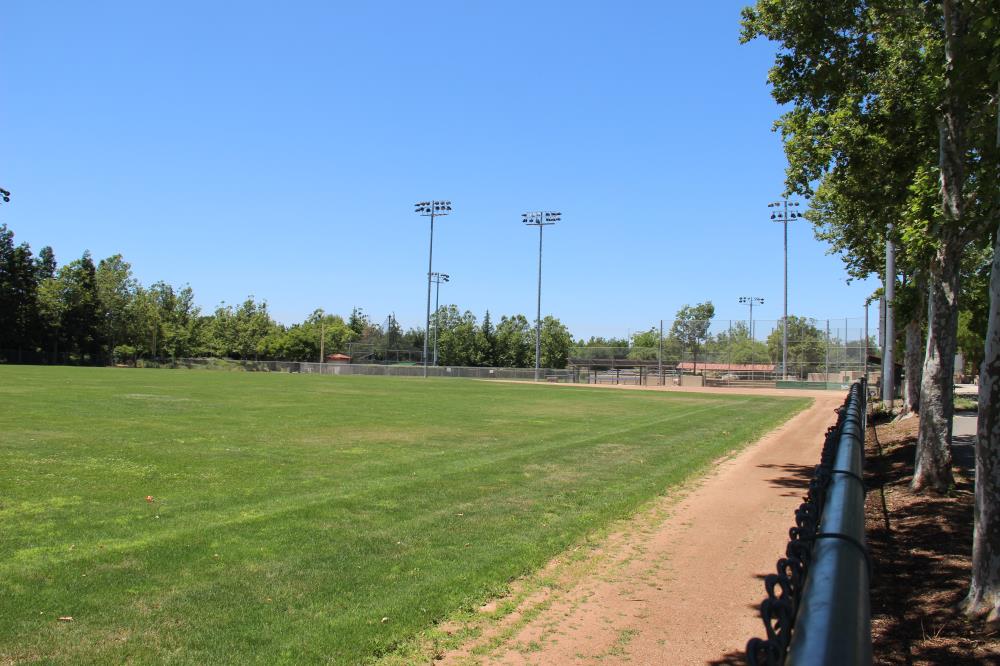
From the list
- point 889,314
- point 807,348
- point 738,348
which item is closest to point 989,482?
point 889,314

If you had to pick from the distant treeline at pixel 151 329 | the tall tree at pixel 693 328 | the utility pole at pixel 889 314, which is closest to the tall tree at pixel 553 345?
the distant treeline at pixel 151 329

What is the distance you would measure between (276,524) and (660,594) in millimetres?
4286

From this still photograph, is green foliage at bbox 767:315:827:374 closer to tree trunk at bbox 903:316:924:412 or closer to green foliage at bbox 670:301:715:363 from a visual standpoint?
green foliage at bbox 670:301:715:363

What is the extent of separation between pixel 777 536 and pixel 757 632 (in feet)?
10.7

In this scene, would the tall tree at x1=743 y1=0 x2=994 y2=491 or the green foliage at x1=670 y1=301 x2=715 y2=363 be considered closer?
the tall tree at x1=743 y1=0 x2=994 y2=491

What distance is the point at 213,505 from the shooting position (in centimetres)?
880

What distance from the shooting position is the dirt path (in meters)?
4.99

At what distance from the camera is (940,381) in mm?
9711

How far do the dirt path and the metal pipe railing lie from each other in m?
2.81

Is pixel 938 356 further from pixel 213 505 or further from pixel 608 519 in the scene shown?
pixel 213 505

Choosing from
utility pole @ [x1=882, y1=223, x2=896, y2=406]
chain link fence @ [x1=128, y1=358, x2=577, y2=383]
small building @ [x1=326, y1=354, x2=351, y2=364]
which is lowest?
chain link fence @ [x1=128, y1=358, x2=577, y2=383]

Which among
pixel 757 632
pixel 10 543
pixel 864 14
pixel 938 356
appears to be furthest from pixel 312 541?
pixel 864 14

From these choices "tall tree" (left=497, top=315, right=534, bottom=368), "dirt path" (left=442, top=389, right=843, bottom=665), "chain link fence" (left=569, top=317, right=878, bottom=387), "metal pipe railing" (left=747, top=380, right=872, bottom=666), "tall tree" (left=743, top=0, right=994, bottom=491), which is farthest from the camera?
"tall tree" (left=497, top=315, right=534, bottom=368)

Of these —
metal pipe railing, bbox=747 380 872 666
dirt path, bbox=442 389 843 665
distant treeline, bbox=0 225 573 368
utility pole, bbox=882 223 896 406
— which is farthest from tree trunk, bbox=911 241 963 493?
distant treeline, bbox=0 225 573 368
